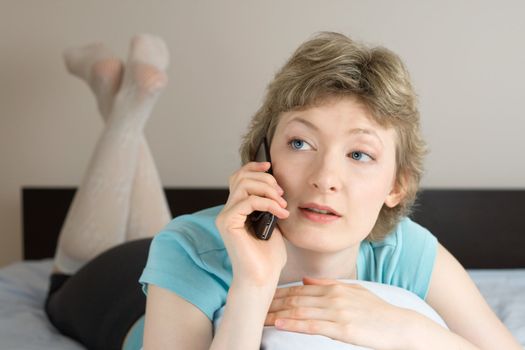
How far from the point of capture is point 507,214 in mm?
2424

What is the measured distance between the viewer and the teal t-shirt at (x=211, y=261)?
104 centimetres

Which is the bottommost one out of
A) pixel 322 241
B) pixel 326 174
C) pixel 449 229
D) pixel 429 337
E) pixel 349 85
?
pixel 449 229

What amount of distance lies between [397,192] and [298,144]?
26cm

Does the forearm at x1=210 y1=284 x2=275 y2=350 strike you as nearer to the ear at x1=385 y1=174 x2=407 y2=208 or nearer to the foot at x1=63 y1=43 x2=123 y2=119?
the ear at x1=385 y1=174 x2=407 y2=208

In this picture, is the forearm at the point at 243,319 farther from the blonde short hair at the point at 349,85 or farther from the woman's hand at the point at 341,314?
the blonde short hair at the point at 349,85

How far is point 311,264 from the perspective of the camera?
1.13 m

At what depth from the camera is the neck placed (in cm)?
112

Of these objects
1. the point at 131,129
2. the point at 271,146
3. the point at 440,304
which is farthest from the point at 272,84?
the point at 131,129

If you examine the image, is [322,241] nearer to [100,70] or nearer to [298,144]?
[298,144]

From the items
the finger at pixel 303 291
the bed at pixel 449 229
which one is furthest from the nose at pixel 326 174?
the bed at pixel 449 229

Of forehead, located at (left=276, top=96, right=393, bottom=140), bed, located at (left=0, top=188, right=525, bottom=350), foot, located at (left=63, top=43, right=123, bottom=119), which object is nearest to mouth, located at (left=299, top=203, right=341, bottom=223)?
forehead, located at (left=276, top=96, right=393, bottom=140)

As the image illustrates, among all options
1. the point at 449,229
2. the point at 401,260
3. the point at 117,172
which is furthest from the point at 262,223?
the point at 449,229

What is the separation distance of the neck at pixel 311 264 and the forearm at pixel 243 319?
0.17m

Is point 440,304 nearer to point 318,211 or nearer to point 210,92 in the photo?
point 318,211
